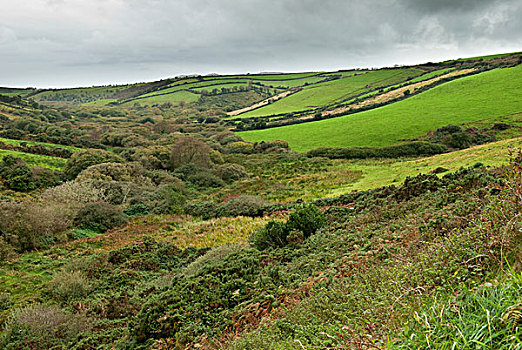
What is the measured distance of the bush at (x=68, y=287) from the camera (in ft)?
28.3

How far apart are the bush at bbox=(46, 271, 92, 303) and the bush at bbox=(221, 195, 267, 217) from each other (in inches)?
383

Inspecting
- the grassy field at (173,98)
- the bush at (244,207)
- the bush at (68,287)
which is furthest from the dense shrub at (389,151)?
the grassy field at (173,98)

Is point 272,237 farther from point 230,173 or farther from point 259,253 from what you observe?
point 230,173

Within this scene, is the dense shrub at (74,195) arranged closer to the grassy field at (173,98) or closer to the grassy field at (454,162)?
the grassy field at (454,162)

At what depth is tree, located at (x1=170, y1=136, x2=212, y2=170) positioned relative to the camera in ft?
111

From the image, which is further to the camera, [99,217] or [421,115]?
[421,115]

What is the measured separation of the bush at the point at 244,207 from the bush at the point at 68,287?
9.72 m

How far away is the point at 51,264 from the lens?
1126 centimetres

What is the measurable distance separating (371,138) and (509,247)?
146ft

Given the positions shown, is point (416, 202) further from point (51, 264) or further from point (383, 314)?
point (51, 264)

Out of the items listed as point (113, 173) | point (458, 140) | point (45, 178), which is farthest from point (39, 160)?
point (458, 140)

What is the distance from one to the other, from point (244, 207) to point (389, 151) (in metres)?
25.5

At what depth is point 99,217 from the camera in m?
17.2

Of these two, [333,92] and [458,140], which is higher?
[333,92]
